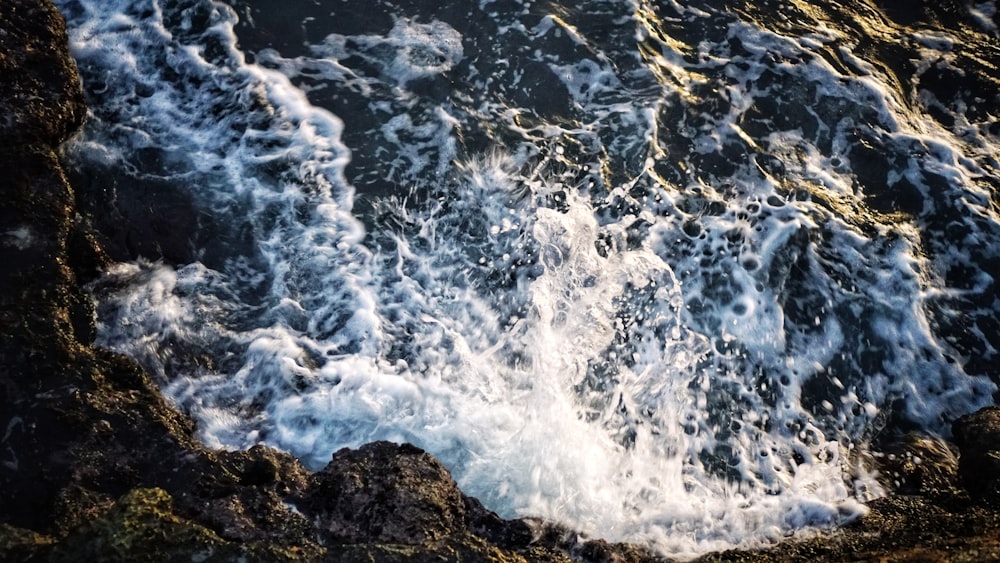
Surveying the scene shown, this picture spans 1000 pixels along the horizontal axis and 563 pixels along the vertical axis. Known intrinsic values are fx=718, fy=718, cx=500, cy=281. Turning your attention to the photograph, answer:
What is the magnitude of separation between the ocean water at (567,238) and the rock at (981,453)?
1.11 feet

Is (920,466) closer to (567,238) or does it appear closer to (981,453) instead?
(981,453)

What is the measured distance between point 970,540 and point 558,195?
3.28m

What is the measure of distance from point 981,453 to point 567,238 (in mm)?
2802

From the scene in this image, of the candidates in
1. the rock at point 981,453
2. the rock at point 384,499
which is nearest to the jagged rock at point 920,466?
the rock at point 981,453

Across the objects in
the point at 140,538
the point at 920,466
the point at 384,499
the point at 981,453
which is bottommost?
the point at 920,466

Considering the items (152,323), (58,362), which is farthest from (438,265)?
(58,362)

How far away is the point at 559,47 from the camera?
20.5 feet

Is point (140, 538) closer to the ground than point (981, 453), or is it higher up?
higher up

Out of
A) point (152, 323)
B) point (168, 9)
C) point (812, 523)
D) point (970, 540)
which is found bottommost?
point (812, 523)

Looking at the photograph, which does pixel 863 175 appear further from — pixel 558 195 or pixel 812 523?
pixel 812 523

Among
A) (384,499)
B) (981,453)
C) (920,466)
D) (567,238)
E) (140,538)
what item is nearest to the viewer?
(140,538)

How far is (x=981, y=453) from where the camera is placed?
4.03 meters

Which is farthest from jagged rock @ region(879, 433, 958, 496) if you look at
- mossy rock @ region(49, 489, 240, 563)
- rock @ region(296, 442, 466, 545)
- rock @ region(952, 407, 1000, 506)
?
mossy rock @ region(49, 489, 240, 563)

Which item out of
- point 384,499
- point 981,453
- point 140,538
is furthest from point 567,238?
point 140,538
